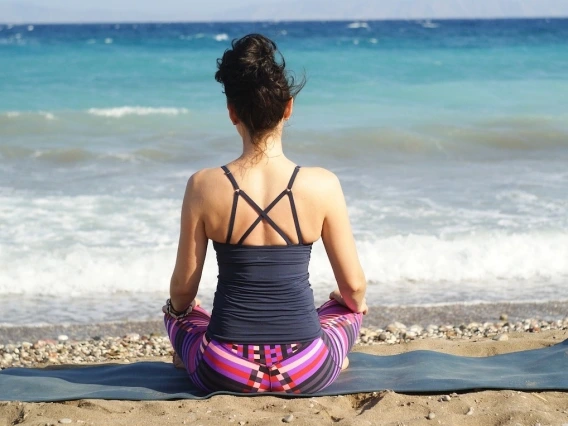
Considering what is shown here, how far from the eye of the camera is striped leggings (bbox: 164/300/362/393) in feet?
11.1

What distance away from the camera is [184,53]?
3375cm

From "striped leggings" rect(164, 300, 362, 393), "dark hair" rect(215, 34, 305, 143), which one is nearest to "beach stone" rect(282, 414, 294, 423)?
"striped leggings" rect(164, 300, 362, 393)

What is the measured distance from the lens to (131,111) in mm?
17094

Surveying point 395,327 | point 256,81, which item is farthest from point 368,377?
point 395,327

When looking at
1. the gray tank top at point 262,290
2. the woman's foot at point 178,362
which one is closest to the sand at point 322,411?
the gray tank top at point 262,290

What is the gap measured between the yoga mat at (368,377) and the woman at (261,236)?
0.25m

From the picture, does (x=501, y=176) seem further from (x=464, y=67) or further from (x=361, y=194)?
(x=464, y=67)

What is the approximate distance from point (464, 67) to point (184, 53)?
1212 centimetres

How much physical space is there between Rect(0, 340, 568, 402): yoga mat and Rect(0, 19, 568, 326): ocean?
1664 mm

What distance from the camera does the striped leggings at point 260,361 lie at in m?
3.39

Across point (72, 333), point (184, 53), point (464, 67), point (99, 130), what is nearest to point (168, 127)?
point (99, 130)

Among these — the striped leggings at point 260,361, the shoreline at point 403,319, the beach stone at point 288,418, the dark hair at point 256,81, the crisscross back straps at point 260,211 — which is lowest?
the shoreline at point 403,319

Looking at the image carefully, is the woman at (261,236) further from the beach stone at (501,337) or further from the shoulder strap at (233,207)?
the beach stone at (501,337)

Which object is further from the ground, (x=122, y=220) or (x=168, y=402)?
(x=168, y=402)
